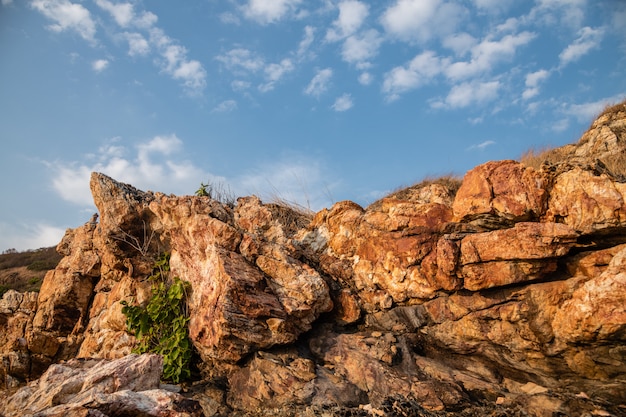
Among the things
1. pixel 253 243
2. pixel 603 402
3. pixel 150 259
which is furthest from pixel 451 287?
pixel 150 259

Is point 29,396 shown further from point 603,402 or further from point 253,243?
point 603,402

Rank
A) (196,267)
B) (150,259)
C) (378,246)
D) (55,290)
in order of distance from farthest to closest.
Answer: (55,290), (150,259), (196,267), (378,246)

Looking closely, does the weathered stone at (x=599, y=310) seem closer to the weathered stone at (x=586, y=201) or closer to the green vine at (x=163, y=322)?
the weathered stone at (x=586, y=201)

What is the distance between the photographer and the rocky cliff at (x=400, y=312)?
4422 millimetres

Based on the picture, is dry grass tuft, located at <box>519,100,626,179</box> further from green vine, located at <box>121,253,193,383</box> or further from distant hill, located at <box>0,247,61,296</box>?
distant hill, located at <box>0,247,61,296</box>

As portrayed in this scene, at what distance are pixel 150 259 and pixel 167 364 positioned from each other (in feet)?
7.31

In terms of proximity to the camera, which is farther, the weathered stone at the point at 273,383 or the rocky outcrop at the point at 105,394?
the weathered stone at the point at 273,383

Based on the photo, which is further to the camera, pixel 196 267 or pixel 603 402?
pixel 196 267

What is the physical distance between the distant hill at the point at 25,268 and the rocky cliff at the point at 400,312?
52.4ft

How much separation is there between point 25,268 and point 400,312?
28.0 m

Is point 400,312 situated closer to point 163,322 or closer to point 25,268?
point 163,322

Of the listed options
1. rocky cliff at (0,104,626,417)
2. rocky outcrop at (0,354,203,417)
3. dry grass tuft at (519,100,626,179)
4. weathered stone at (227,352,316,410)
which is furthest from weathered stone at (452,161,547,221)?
dry grass tuft at (519,100,626,179)

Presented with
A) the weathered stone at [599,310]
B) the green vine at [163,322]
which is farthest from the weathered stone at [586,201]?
the green vine at [163,322]

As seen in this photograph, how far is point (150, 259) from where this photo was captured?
7.55 m
